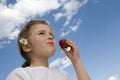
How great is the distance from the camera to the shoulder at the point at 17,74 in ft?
15.7

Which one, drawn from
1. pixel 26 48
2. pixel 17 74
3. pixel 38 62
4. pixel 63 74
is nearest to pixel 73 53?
pixel 63 74

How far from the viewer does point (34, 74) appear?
4820mm

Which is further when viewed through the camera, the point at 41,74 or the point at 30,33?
the point at 30,33

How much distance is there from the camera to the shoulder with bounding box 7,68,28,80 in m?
4.80

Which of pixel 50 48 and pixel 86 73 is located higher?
pixel 50 48

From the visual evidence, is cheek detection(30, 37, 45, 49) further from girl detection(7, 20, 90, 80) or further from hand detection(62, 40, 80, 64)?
hand detection(62, 40, 80, 64)

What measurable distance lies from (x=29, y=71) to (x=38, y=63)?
268mm

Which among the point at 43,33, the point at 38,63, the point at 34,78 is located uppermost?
the point at 43,33

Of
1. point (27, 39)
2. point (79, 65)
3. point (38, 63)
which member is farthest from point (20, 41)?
point (79, 65)

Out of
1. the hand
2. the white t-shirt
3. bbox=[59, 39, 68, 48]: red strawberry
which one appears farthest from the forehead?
the white t-shirt

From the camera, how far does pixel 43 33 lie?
514 centimetres

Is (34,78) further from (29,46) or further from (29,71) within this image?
(29,46)

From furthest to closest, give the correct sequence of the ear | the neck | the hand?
the hand, the ear, the neck

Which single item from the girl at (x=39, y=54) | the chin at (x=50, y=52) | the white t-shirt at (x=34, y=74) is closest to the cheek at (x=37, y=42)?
the girl at (x=39, y=54)
